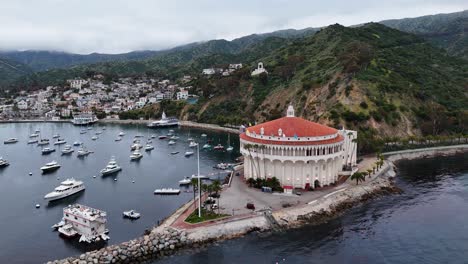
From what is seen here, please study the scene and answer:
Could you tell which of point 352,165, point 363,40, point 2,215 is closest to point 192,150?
point 352,165

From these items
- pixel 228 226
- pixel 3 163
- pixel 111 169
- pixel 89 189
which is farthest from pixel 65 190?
pixel 3 163

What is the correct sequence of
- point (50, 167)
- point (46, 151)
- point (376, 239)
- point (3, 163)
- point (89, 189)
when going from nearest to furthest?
point (376, 239)
point (89, 189)
point (50, 167)
point (3, 163)
point (46, 151)

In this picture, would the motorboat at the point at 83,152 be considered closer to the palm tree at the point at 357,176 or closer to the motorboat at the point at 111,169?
the motorboat at the point at 111,169

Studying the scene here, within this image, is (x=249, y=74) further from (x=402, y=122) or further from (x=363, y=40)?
(x=402, y=122)

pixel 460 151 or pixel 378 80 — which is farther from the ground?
pixel 378 80

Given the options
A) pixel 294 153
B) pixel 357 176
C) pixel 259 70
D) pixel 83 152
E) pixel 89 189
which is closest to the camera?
pixel 294 153

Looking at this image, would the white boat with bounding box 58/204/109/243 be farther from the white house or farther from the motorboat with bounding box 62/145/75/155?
the white house

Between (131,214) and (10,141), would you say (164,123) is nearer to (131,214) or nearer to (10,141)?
(10,141)

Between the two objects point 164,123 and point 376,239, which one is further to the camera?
point 164,123
